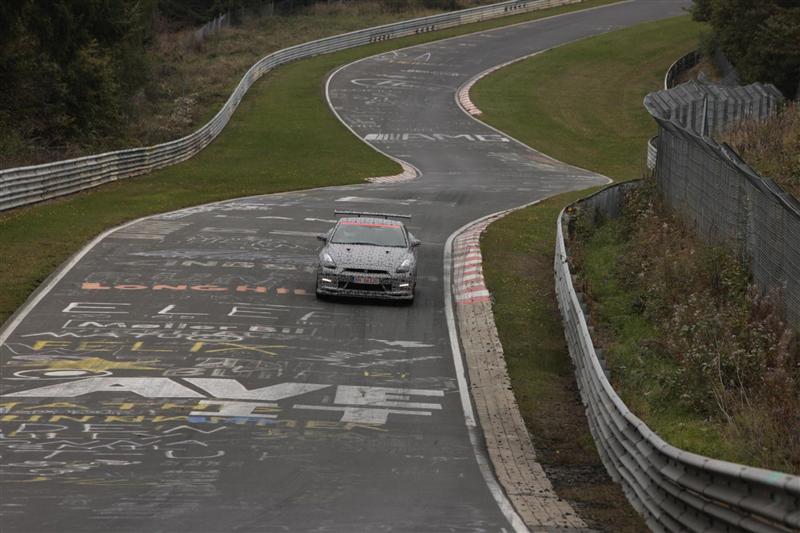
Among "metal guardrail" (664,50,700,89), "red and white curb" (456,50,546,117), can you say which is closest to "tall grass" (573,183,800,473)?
"red and white curb" (456,50,546,117)

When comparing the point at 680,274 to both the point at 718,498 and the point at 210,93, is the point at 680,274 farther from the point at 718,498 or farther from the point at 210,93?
the point at 210,93

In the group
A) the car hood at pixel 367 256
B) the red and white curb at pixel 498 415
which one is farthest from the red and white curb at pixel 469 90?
the car hood at pixel 367 256

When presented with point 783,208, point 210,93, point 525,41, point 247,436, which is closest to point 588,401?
point 783,208

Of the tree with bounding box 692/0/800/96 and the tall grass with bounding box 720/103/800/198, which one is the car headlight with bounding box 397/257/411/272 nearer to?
the tall grass with bounding box 720/103/800/198

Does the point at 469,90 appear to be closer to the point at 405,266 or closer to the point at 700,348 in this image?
the point at 405,266

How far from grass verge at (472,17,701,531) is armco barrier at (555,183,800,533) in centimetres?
32

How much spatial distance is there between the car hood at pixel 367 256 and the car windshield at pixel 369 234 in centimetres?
29

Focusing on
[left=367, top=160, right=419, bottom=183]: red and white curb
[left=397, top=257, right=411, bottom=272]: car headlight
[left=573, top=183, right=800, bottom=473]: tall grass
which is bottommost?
[left=367, top=160, right=419, bottom=183]: red and white curb

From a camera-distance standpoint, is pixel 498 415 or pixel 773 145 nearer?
pixel 498 415

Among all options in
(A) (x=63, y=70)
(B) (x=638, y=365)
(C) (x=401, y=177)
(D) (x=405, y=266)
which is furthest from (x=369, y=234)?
(A) (x=63, y=70)

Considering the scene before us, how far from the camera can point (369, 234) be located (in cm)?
2334

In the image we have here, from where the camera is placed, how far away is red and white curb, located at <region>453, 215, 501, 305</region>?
75.7 ft

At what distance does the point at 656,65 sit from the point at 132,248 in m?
50.5

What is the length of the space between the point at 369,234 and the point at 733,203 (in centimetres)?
777
